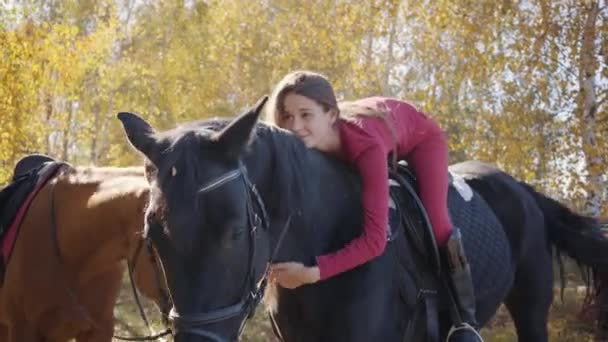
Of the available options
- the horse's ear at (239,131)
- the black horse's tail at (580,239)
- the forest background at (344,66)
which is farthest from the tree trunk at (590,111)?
the horse's ear at (239,131)

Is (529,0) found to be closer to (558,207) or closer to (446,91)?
(446,91)

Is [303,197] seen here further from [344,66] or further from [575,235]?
[344,66]

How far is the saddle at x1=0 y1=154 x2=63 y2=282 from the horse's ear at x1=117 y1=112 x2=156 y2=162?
2127mm

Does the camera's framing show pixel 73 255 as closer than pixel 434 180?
No

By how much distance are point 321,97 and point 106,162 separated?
23.0 meters

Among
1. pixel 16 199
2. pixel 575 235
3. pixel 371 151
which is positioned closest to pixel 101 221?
pixel 16 199

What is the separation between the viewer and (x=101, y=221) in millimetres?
3650

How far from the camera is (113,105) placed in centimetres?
2109

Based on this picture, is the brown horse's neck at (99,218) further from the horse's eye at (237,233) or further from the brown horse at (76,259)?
the horse's eye at (237,233)

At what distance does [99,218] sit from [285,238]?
1.76 m

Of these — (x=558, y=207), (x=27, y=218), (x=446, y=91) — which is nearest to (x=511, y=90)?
(x=446, y=91)

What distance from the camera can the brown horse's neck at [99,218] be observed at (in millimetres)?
3555

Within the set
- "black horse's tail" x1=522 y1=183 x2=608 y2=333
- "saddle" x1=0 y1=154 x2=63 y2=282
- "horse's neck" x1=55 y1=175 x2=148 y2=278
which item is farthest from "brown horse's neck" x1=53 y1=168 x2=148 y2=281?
"black horse's tail" x1=522 y1=183 x2=608 y2=333

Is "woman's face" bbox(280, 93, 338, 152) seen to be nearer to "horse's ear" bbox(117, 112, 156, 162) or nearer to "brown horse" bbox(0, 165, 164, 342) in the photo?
"horse's ear" bbox(117, 112, 156, 162)
